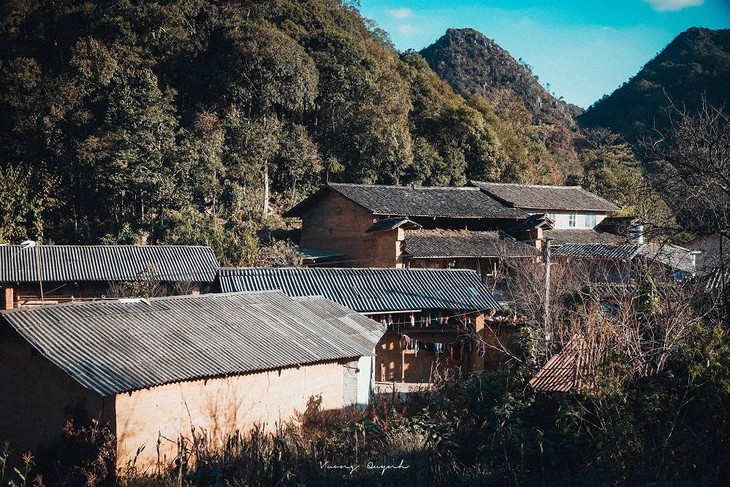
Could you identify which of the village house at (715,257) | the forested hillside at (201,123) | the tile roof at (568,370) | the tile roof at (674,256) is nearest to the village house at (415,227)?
the forested hillside at (201,123)

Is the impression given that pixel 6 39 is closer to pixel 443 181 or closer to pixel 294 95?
pixel 294 95

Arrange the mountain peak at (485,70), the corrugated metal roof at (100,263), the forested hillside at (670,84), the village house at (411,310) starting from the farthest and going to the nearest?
1. the mountain peak at (485,70)
2. the forested hillside at (670,84)
3. the corrugated metal roof at (100,263)
4. the village house at (411,310)

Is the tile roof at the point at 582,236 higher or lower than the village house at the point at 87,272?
higher

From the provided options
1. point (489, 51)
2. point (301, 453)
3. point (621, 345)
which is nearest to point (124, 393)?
point (301, 453)

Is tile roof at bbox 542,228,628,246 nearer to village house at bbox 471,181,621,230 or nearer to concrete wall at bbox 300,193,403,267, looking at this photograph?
village house at bbox 471,181,621,230

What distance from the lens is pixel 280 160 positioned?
112 ft

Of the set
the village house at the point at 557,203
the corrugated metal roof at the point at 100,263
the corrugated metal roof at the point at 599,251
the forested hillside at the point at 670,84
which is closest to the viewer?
the corrugated metal roof at the point at 100,263

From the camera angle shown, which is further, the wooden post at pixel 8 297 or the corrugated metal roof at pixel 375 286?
the wooden post at pixel 8 297

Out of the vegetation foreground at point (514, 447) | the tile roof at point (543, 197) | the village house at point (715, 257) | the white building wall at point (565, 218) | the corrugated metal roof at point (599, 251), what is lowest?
the vegetation foreground at point (514, 447)

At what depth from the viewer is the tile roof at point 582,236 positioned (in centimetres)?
3322

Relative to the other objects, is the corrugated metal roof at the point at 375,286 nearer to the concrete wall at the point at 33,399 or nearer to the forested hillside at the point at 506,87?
the concrete wall at the point at 33,399

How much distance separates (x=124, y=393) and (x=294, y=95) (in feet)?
80.6

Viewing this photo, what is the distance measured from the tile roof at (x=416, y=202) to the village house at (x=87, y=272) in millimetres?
7243

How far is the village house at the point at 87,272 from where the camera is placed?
22.7 metres
